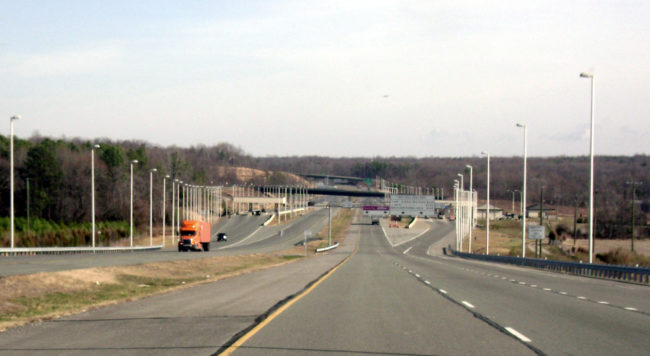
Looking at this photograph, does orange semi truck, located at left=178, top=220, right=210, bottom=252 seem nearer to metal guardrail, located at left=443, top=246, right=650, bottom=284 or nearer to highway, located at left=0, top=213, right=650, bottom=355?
metal guardrail, located at left=443, top=246, right=650, bottom=284

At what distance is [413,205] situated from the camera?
394 feet

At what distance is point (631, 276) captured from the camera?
33.2 meters

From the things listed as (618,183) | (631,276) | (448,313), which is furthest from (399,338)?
(618,183)

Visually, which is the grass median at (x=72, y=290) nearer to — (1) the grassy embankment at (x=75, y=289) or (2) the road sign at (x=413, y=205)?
(1) the grassy embankment at (x=75, y=289)

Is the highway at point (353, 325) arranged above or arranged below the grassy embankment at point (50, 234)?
above

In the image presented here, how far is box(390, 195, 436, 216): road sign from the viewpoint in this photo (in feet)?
393

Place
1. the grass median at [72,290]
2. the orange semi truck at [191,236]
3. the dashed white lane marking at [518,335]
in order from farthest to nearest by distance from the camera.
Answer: the orange semi truck at [191,236], the grass median at [72,290], the dashed white lane marking at [518,335]

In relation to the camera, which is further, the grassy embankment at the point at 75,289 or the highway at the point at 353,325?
the grassy embankment at the point at 75,289

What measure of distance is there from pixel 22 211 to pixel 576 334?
366 ft

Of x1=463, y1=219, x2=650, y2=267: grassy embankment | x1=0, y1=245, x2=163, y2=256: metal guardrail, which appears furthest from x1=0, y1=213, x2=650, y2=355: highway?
x1=463, y1=219, x2=650, y2=267: grassy embankment

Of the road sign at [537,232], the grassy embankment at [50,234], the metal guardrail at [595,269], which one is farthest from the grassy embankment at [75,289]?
the grassy embankment at [50,234]

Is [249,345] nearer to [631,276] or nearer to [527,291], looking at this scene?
[527,291]

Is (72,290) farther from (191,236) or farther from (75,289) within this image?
(191,236)

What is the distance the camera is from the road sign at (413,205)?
393 feet
